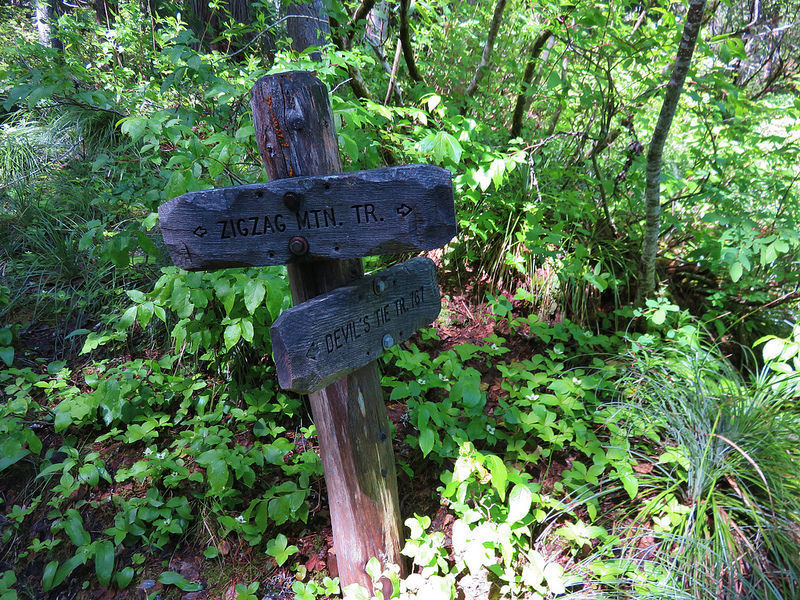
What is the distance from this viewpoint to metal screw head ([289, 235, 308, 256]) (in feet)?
4.14

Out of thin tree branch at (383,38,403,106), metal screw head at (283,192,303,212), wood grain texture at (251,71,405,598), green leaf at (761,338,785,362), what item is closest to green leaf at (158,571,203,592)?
wood grain texture at (251,71,405,598)

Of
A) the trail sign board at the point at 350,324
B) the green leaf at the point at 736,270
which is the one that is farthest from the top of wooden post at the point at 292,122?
the green leaf at the point at 736,270

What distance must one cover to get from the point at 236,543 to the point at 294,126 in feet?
6.22

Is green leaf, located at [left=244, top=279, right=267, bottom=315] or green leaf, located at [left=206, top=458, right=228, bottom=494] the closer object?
green leaf, located at [left=244, top=279, right=267, bottom=315]

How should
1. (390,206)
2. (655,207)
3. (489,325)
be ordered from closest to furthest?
(390,206)
(655,207)
(489,325)

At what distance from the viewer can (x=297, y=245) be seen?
1.26 meters

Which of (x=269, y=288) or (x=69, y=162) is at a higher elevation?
(x=69, y=162)

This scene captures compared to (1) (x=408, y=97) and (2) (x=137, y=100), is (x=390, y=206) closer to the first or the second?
(2) (x=137, y=100)

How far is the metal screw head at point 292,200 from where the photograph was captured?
1.23 m

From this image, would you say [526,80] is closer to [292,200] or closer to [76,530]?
[292,200]

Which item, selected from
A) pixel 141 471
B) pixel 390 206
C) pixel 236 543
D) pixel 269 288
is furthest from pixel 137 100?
pixel 236 543

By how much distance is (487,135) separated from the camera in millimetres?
3457

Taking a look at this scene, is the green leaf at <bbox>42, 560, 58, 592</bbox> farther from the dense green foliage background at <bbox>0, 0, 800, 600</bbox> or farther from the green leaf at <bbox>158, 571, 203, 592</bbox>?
the green leaf at <bbox>158, 571, 203, 592</bbox>

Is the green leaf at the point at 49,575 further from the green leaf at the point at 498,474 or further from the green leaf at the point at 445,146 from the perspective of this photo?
the green leaf at the point at 445,146
